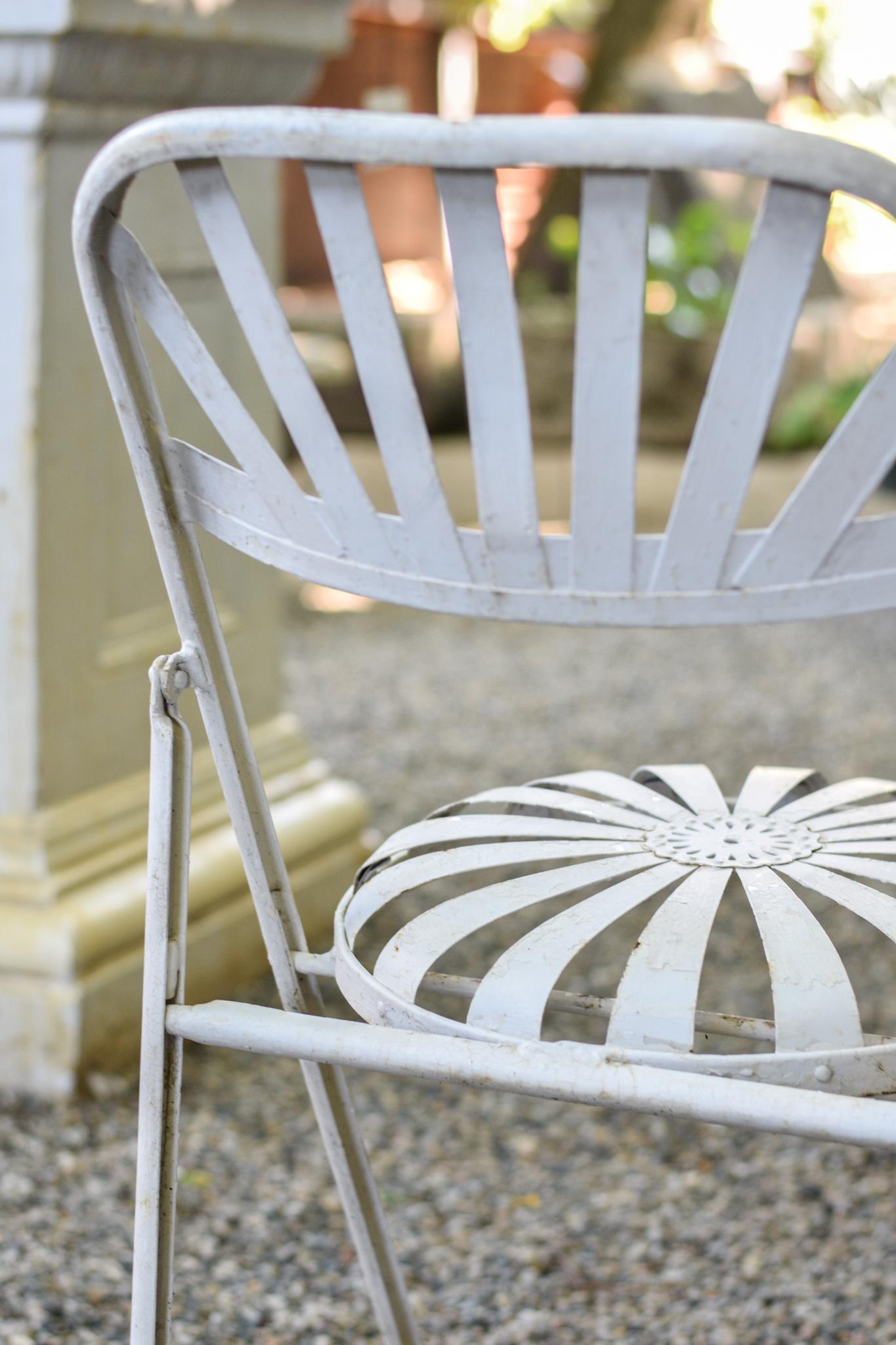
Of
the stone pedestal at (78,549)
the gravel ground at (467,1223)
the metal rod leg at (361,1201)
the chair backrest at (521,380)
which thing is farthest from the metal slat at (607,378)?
the stone pedestal at (78,549)

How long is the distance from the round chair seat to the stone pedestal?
0.88 m

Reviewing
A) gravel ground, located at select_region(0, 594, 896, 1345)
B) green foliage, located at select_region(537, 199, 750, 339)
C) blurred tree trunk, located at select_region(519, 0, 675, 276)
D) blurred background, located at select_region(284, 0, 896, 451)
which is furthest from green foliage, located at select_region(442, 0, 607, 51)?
gravel ground, located at select_region(0, 594, 896, 1345)

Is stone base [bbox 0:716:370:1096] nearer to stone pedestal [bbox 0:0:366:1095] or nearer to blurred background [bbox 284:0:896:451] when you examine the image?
stone pedestal [bbox 0:0:366:1095]

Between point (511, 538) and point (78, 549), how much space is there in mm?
1217

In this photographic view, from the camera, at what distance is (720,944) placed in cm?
→ 236

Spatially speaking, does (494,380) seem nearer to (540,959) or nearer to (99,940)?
(540,959)

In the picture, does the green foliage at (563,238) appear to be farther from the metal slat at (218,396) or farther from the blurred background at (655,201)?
the metal slat at (218,396)

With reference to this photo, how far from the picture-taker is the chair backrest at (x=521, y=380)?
2.20 ft

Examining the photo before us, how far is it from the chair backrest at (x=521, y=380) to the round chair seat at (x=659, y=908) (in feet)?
0.68

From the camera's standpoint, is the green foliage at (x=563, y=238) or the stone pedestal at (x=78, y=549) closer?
the stone pedestal at (x=78, y=549)

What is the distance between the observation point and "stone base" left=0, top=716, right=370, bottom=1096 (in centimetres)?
181

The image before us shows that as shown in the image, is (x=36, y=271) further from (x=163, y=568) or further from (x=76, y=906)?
(x=163, y=568)

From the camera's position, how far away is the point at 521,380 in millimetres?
748

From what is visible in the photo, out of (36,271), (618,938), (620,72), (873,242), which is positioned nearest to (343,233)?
(36,271)
